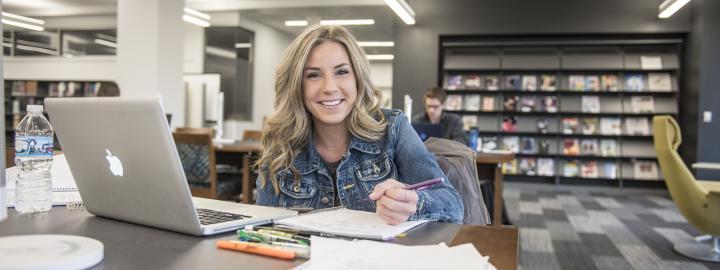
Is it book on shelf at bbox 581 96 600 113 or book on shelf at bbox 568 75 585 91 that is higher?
book on shelf at bbox 568 75 585 91

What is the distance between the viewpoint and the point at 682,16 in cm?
682

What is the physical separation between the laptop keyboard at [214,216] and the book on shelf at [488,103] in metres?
6.96

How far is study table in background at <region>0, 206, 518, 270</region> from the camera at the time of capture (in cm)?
73

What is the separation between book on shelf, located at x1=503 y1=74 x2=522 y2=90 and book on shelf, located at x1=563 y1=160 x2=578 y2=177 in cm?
133

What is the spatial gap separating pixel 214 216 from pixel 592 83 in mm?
7389

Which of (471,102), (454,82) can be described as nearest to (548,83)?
(471,102)

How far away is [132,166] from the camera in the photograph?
901mm

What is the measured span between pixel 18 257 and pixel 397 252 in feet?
1.71

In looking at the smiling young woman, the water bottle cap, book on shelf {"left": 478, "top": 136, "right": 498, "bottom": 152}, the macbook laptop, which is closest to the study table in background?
the water bottle cap

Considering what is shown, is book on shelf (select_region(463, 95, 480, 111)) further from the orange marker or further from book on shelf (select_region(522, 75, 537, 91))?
the orange marker

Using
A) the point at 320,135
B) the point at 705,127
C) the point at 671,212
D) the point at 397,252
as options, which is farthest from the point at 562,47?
the point at 397,252

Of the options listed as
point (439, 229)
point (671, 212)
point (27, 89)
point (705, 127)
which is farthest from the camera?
point (27, 89)

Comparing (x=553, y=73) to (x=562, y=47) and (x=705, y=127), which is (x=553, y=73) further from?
(x=705, y=127)

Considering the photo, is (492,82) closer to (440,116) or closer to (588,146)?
(588,146)
